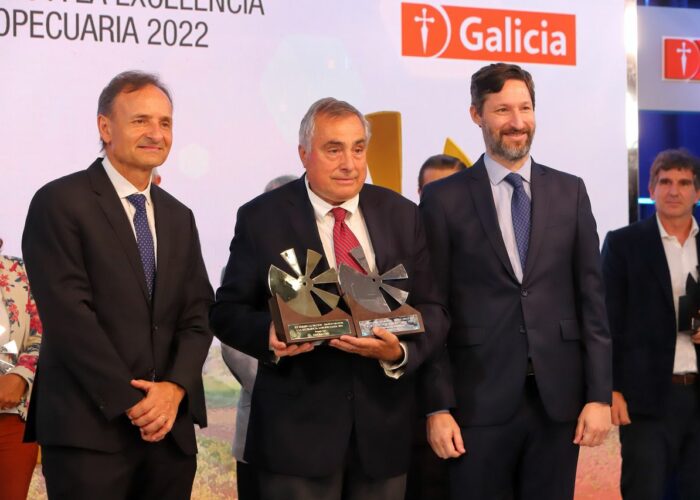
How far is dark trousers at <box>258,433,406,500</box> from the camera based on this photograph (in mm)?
2633

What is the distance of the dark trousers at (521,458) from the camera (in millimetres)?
2887

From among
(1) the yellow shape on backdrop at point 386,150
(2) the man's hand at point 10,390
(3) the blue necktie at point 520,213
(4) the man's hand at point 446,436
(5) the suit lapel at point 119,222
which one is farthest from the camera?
(1) the yellow shape on backdrop at point 386,150

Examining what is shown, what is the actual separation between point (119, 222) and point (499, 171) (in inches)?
47.7

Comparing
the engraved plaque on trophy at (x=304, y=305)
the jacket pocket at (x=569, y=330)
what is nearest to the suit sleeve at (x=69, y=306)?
the engraved plaque on trophy at (x=304, y=305)

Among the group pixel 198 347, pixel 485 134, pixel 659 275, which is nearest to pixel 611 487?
pixel 659 275

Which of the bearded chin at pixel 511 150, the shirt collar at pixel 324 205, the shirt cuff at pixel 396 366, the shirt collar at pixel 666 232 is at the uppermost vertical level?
the bearded chin at pixel 511 150

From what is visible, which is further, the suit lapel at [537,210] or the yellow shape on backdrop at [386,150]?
the yellow shape on backdrop at [386,150]

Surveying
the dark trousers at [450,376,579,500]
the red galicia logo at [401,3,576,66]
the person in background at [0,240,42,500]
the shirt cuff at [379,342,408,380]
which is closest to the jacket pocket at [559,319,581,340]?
the dark trousers at [450,376,579,500]

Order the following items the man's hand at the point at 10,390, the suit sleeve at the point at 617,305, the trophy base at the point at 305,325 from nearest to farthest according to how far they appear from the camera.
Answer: the trophy base at the point at 305,325 < the man's hand at the point at 10,390 < the suit sleeve at the point at 617,305

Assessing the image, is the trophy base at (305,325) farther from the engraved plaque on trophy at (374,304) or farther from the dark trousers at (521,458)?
the dark trousers at (521,458)

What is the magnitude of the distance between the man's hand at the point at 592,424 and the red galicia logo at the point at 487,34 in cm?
250

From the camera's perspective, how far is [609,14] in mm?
5164

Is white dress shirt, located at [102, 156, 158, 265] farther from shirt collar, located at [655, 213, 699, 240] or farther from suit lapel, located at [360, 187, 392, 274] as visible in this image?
shirt collar, located at [655, 213, 699, 240]

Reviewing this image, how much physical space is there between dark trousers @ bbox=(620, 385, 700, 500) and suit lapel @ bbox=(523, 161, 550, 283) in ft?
4.42
